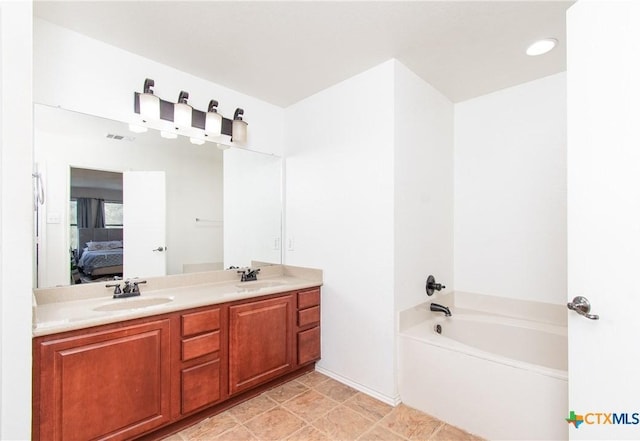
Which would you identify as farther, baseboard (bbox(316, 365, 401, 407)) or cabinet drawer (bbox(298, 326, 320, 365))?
cabinet drawer (bbox(298, 326, 320, 365))

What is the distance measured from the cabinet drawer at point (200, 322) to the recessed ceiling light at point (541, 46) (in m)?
2.70

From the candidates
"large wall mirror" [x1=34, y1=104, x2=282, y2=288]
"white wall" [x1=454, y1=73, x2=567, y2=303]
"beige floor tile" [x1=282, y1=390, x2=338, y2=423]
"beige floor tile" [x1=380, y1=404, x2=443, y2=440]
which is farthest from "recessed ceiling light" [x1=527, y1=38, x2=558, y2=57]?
"beige floor tile" [x1=282, y1=390, x2=338, y2=423]

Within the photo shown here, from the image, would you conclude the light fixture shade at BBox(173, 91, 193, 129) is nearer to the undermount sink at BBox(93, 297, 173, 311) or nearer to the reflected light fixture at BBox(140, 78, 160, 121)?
the reflected light fixture at BBox(140, 78, 160, 121)

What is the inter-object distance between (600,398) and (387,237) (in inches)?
51.0

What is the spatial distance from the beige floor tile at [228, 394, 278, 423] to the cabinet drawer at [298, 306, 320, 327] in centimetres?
58

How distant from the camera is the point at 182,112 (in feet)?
7.18

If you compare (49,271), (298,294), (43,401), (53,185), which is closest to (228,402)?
(298,294)

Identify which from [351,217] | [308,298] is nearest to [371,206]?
[351,217]

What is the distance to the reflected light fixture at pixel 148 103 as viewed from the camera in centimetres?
203

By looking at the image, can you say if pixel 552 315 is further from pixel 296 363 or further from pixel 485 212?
pixel 296 363

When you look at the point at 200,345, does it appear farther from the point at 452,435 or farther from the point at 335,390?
the point at 452,435

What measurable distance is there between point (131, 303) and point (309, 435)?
1.39 metres

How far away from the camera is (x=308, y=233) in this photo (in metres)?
2.72

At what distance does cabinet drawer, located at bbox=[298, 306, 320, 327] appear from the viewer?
2.45 m
